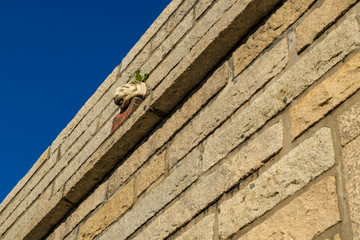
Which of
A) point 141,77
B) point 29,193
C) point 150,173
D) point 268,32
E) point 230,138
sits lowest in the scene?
point 230,138

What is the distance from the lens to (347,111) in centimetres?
198

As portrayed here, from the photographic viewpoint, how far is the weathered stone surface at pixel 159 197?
8.92ft

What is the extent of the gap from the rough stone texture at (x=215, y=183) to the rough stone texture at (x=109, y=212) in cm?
41

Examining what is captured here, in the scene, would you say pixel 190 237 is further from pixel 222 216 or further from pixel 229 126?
pixel 229 126

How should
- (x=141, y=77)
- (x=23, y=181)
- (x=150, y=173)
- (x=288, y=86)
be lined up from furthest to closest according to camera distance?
(x=23, y=181) → (x=141, y=77) → (x=150, y=173) → (x=288, y=86)

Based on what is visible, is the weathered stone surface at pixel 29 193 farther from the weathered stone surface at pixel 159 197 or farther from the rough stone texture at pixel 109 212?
the weathered stone surface at pixel 159 197

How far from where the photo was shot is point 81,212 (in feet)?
12.1

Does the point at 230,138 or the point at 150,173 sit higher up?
the point at 150,173

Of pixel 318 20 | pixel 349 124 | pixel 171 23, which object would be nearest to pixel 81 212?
pixel 171 23

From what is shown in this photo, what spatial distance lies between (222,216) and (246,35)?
1088 mm

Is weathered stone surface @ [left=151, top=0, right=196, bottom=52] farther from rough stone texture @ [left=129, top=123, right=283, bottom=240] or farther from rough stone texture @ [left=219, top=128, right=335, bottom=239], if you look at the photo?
rough stone texture @ [left=219, top=128, right=335, bottom=239]

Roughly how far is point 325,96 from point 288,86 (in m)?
0.25

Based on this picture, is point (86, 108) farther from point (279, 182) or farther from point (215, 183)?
point (279, 182)

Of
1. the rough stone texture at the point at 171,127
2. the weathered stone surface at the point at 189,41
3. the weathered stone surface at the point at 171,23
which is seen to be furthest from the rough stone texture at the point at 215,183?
the weathered stone surface at the point at 171,23
